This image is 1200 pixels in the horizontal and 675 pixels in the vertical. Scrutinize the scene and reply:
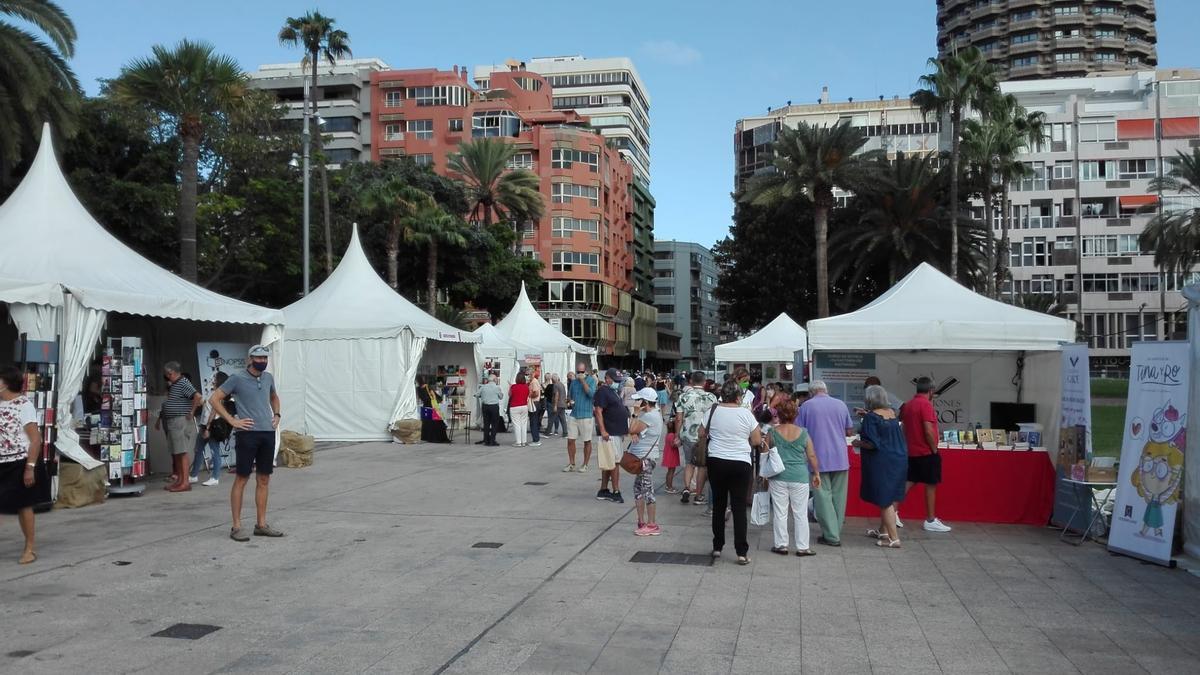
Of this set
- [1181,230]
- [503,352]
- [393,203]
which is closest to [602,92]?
[393,203]

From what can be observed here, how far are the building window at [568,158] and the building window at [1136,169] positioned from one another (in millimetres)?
37953

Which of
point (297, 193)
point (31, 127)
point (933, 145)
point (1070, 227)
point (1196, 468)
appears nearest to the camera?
point (1196, 468)

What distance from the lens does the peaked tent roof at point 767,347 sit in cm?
2755

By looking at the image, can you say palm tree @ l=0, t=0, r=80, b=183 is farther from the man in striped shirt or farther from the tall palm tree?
the tall palm tree

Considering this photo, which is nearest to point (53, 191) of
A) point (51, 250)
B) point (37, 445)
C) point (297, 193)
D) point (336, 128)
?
point (51, 250)

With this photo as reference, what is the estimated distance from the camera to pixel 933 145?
2997 inches

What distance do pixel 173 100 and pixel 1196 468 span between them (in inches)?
914

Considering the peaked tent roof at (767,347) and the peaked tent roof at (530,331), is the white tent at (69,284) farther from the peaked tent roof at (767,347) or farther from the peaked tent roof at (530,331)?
the peaked tent roof at (530,331)

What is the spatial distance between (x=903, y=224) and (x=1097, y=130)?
37270 millimetres

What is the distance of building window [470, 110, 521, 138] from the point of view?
72.2 meters

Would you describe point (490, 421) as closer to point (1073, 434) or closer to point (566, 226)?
point (1073, 434)

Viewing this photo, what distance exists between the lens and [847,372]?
1473cm

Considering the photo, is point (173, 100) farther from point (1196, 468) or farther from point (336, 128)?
point (336, 128)

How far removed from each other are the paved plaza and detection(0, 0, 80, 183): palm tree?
16.6m
